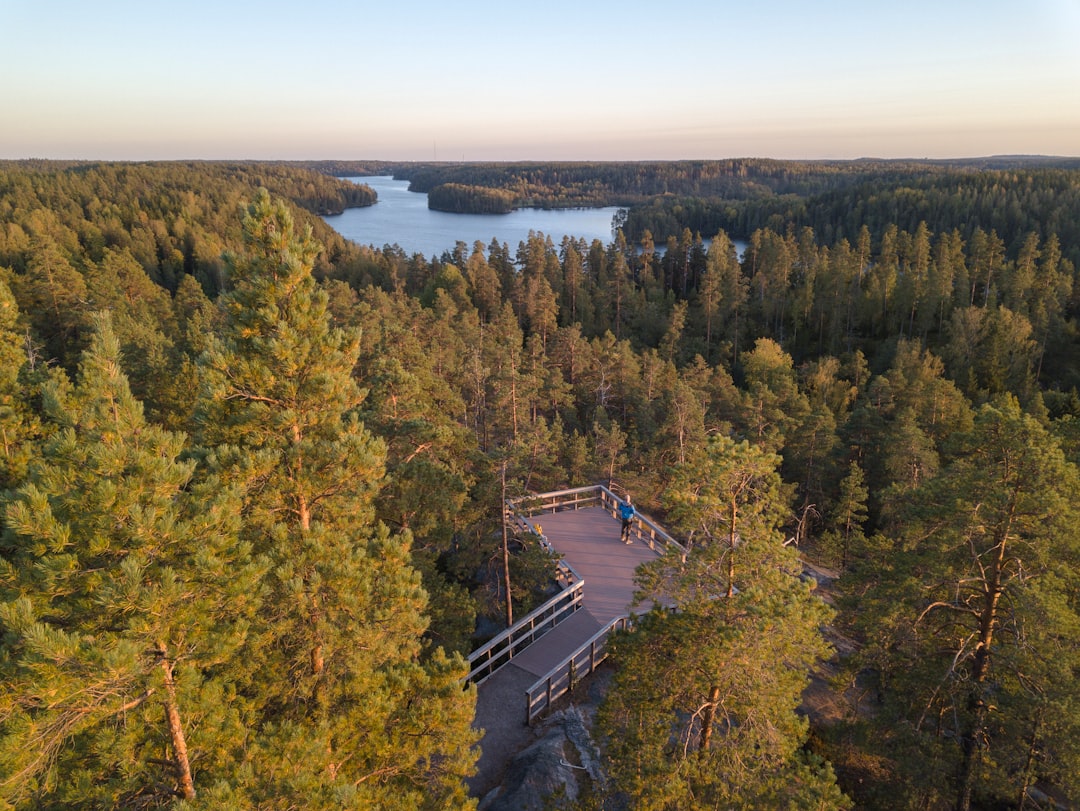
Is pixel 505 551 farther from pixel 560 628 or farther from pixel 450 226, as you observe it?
pixel 450 226

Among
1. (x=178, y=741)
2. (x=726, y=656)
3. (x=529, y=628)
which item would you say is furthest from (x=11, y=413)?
(x=726, y=656)

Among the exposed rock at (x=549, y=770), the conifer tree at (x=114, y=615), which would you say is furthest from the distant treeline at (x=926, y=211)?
the conifer tree at (x=114, y=615)

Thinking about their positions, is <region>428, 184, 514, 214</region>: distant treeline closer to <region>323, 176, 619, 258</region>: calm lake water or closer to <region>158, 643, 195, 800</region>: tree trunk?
<region>323, 176, 619, 258</region>: calm lake water

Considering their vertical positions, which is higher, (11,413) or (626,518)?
(11,413)

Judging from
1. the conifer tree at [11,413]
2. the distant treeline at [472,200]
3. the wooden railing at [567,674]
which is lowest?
the wooden railing at [567,674]

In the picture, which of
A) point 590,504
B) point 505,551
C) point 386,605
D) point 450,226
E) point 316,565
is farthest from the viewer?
point 450,226

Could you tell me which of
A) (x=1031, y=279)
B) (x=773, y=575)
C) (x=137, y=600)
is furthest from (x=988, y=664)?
(x=1031, y=279)

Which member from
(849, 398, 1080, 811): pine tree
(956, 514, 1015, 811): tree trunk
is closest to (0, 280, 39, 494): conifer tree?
(849, 398, 1080, 811): pine tree

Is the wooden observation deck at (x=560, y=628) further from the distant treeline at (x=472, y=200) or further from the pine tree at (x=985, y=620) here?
the distant treeline at (x=472, y=200)
